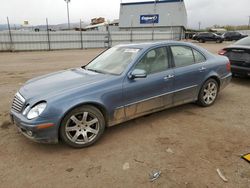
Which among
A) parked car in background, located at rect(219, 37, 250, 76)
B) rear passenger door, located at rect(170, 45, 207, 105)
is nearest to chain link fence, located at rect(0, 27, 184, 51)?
parked car in background, located at rect(219, 37, 250, 76)

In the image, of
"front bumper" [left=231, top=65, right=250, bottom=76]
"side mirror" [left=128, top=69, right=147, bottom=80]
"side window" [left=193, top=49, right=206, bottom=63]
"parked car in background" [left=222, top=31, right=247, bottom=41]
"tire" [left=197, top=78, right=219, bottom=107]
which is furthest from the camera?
"parked car in background" [left=222, top=31, right=247, bottom=41]

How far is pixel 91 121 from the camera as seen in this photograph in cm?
335

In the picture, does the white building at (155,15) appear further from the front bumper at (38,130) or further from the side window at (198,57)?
the front bumper at (38,130)

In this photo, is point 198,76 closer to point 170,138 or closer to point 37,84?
point 170,138

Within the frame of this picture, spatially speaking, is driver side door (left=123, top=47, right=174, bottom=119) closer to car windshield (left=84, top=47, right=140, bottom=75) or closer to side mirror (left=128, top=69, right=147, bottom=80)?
side mirror (left=128, top=69, right=147, bottom=80)

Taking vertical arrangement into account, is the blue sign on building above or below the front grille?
above

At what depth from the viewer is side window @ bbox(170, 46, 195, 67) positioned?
14.1 ft

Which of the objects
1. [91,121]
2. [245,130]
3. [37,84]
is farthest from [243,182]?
[37,84]

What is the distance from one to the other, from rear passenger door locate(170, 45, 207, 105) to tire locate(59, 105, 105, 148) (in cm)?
170

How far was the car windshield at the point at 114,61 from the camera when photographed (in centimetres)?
383

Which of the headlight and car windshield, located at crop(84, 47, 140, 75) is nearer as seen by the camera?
the headlight

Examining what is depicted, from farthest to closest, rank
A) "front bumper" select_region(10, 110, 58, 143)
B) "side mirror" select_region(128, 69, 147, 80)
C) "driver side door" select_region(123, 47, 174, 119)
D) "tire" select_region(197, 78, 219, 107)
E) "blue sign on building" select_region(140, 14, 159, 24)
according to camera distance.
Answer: "blue sign on building" select_region(140, 14, 159, 24), "tire" select_region(197, 78, 219, 107), "driver side door" select_region(123, 47, 174, 119), "side mirror" select_region(128, 69, 147, 80), "front bumper" select_region(10, 110, 58, 143)

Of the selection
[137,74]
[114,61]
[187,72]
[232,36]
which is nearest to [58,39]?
[114,61]

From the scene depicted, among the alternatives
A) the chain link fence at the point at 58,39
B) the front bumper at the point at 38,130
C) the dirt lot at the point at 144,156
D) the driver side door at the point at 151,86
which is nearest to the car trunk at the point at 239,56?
the dirt lot at the point at 144,156
